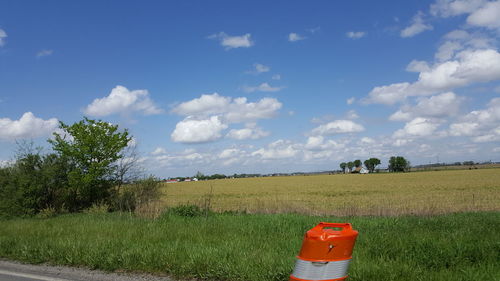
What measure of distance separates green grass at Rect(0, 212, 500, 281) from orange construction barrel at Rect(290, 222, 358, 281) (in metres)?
2.59

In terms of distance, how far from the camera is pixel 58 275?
621 centimetres

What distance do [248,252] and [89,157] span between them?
1547 centimetres

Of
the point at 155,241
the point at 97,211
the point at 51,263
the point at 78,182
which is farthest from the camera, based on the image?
the point at 78,182

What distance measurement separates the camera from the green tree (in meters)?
19.1

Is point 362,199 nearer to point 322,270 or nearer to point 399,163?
point 322,270

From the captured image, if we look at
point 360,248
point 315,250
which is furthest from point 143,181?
point 315,250

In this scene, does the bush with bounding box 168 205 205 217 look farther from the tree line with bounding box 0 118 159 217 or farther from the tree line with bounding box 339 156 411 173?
the tree line with bounding box 339 156 411 173

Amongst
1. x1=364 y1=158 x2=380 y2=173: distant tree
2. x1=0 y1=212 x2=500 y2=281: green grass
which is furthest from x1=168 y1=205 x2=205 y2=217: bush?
x1=364 y1=158 x2=380 y2=173: distant tree

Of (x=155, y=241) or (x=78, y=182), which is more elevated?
(x=78, y=182)

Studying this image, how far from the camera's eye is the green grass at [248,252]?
5359 millimetres

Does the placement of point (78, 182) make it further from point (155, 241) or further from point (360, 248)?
point (360, 248)

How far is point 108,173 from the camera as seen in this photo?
19984mm

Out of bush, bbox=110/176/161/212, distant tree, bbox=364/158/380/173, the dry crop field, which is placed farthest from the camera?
distant tree, bbox=364/158/380/173

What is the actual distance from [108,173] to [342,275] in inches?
759
